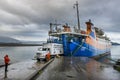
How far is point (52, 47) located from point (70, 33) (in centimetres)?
501

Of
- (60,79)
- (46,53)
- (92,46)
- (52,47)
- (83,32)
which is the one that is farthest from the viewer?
(92,46)

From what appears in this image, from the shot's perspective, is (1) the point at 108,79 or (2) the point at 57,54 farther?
Answer: (2) the point at 57,54

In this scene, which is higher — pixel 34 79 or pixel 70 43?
pixel 70 43

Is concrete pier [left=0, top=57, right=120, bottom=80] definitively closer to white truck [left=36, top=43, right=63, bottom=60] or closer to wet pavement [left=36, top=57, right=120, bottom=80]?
wet pavement [left=36, top=57, right=120, bottom=80]

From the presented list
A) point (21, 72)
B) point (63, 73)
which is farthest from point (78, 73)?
point (21, 72)

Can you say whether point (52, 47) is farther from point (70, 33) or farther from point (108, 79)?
point (108, 79)

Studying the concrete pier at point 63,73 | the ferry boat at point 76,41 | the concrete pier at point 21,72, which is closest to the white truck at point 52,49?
the ferry boat at point 76,41

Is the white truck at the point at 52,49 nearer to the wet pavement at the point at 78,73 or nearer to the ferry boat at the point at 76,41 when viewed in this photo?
the ferry boat at the point at 76,41

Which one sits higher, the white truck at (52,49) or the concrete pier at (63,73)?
the white truck at (52,49)

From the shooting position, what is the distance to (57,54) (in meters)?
48.8

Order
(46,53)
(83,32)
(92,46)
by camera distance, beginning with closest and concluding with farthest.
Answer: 1. (46,53)
2. (83,32)
3. (92,46)

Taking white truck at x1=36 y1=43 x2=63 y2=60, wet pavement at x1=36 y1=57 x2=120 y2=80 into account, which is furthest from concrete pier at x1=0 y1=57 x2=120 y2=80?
white truck at x1=36 y1=43 x2=63 y2=60

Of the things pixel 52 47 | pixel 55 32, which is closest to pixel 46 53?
pixel 52 47

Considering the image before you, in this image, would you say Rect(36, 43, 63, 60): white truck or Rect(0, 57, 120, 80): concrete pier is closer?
Rect(0, 57, 120, 80): concrete pier
